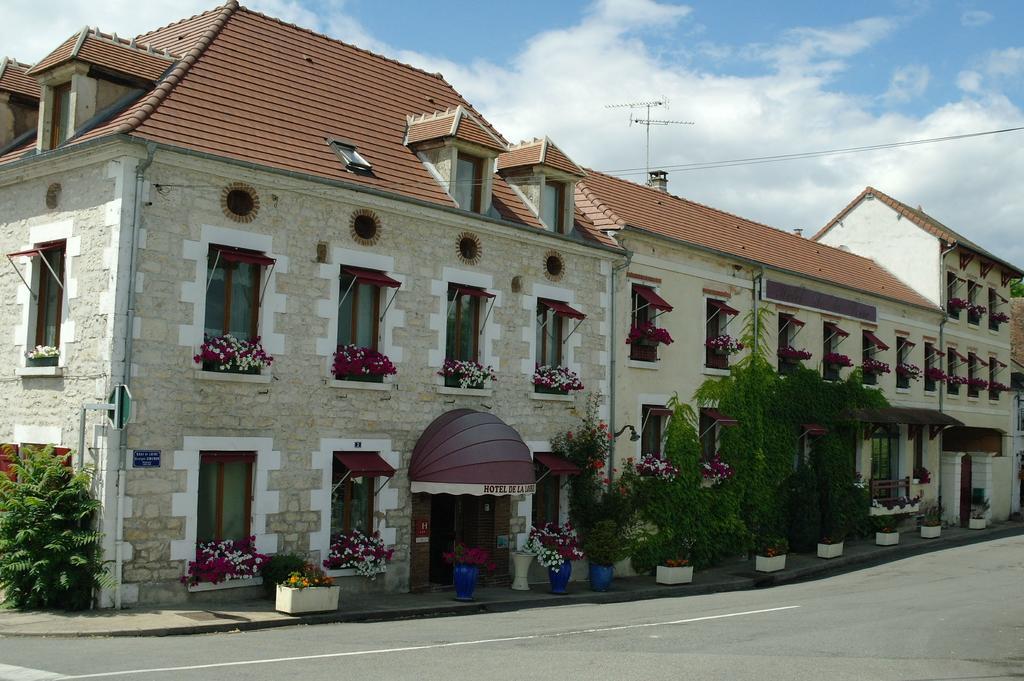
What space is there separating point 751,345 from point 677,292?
338 cm

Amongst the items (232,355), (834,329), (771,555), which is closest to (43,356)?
(232,355)

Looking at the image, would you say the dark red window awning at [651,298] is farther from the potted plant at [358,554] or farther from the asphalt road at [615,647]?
the potted plant at [358,554]

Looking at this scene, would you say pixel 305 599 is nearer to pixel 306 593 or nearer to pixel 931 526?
pixel 306 593

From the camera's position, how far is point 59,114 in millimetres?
17156

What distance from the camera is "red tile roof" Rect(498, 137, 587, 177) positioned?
22.1 metres

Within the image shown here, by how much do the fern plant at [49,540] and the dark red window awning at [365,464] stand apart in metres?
4.13

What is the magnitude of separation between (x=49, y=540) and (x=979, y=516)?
109 feet

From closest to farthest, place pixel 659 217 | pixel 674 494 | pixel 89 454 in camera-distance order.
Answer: pixel 89 454 < pixel 674 494 < pixel 659 217

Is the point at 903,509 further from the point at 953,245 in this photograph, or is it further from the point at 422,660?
the point at 422,660

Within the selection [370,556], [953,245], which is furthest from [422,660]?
[953,245]

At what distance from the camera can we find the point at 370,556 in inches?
698

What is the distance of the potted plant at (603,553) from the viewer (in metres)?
21.2

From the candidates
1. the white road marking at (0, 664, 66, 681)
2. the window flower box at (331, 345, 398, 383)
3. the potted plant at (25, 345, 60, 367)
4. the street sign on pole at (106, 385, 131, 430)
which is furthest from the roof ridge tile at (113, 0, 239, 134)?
the white road marking at (0, 664, 66, 681)

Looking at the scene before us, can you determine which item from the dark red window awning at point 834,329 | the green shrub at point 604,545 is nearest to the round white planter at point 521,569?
the green shrub at point 604,545
